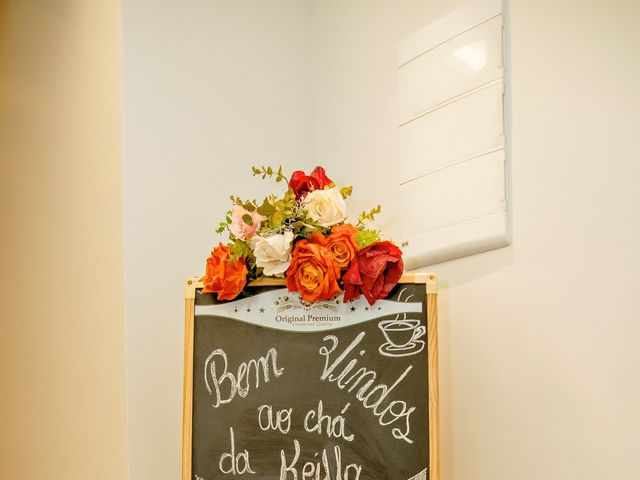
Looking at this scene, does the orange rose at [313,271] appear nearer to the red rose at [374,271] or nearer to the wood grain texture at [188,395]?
the red rose at [374,271]

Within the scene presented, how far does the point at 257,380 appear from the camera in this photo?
229 centimetres

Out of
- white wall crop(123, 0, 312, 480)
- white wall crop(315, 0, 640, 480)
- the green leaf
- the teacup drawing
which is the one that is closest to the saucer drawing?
the teacup drawing

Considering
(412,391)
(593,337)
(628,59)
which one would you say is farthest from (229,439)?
(628,59)

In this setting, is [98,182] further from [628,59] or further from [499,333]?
[628,59]

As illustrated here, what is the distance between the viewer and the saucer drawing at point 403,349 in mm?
2217

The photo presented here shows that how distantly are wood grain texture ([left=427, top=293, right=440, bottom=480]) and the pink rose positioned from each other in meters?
0.42

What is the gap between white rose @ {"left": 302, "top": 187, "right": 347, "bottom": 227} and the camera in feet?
7.39

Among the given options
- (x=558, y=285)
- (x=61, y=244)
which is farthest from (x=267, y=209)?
(x=61, y=244)

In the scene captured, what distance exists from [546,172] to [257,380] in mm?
818

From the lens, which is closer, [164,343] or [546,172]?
[546,172]

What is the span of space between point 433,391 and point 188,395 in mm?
568

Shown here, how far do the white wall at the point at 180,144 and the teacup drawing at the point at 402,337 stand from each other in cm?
84

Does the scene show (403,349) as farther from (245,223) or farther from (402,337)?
(245,223)

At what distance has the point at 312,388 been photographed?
2.26m
